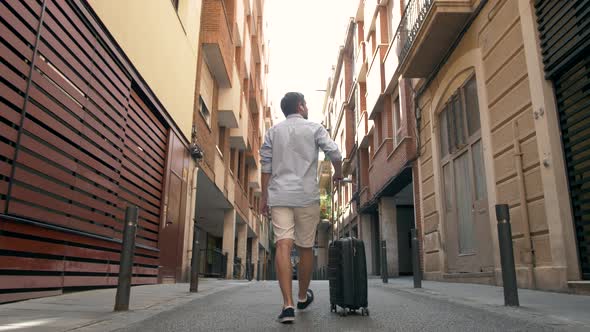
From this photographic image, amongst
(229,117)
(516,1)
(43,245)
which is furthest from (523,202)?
(229,117)

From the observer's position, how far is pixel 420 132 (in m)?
13.1

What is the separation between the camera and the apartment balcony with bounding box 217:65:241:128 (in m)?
16.7

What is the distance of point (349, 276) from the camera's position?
4.05m

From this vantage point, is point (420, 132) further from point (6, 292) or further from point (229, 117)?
point (6, 292)

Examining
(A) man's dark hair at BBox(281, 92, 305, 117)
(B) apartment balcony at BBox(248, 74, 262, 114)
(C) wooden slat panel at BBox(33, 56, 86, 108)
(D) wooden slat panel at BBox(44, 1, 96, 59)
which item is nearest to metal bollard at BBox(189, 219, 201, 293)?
(C) wooden slat panel at BBox(33, 56, 86, 108)

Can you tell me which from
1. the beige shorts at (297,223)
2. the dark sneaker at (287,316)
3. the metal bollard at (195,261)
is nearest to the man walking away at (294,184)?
the beige shorts at (297,223)

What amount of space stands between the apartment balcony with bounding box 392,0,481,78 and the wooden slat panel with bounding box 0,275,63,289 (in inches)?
312

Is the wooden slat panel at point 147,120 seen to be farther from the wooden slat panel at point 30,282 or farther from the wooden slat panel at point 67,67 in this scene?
the wooden slat panel at point 30,282

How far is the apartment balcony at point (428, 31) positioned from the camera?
30.9 ft

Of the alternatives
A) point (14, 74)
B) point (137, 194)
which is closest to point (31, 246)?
point (14, 74)

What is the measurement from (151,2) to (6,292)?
19.6 feet

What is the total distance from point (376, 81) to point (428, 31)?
310 inches

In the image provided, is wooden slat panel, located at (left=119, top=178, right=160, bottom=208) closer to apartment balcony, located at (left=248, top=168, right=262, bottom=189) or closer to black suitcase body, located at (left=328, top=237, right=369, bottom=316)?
black suitcase body, located at (left=328, top=237, right=369, bottom=316)

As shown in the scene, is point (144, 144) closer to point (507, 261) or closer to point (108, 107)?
point (108, 107)
